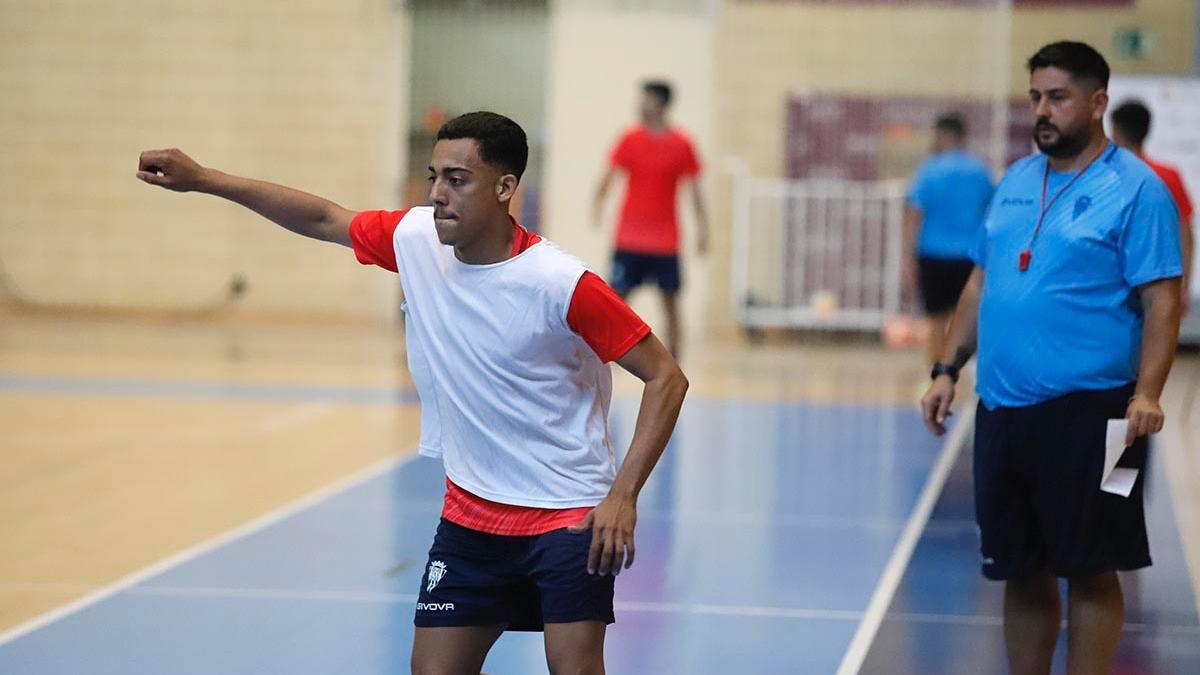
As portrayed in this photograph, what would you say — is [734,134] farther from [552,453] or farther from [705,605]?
[552,453]

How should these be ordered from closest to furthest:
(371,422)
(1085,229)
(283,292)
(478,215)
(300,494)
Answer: (478,215), (1085,229), (300,494), (371,422), (283,292)

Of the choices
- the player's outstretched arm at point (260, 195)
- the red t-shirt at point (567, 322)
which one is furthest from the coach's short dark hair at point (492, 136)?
the player's outstretched arm at point (260, 195)

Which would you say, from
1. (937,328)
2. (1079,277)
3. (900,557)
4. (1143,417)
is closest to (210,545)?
(900,557)

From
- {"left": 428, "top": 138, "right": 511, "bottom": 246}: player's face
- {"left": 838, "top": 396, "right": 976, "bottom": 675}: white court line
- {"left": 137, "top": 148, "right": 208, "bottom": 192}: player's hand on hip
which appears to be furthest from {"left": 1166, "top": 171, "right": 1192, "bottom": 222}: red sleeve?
{"left": 137, "top": 148, "right": 208, "bottom": 192}: player's hand on hip

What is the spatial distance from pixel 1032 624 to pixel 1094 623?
7.9 inches

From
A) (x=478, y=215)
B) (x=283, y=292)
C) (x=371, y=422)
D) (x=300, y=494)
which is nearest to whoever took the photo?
(x=478, y=215)

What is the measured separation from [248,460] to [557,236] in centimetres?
935

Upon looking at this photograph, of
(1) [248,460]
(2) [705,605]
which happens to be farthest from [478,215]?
(1) [248,460]

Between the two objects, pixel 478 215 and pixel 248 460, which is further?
pixel 248 460

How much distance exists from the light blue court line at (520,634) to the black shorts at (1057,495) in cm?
93

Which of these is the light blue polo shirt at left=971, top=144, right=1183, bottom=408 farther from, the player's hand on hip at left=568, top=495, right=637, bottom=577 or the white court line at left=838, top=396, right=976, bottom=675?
the player's hand on hip at left=568, top=495, right=637, bottom=577

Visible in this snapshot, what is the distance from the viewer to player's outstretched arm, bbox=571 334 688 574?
140 inches

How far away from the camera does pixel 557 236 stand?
731 inches

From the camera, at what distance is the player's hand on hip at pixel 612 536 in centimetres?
356
